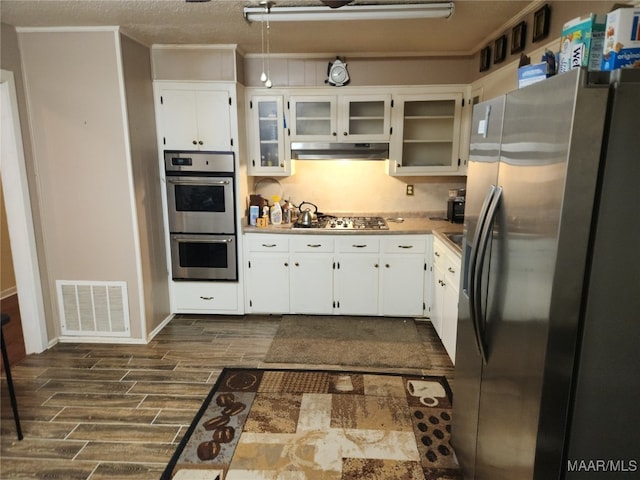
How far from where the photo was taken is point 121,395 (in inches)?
107

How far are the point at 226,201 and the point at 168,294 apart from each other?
1.06m

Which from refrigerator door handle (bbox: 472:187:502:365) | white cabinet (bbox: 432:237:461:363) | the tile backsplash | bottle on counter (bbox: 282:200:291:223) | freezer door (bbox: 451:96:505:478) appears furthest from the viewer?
the tile backsplash

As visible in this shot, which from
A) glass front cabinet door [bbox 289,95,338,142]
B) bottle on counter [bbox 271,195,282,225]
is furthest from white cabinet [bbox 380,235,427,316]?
glass front cabinet door [bbox 289,95,338,142]

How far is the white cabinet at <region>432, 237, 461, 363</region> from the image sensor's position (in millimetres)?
2883

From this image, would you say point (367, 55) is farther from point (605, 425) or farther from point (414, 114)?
point (605, 425)

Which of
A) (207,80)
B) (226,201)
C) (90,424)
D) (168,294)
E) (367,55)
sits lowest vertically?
(90,424)

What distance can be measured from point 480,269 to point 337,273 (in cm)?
233

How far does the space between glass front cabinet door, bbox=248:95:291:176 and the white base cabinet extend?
68cm

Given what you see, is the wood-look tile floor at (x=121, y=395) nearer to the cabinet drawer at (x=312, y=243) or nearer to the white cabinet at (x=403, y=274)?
the white cabinet at (x=403, y=274)

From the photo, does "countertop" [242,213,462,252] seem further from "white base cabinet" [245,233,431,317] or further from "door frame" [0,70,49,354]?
"door frame" [0,70,49,354]

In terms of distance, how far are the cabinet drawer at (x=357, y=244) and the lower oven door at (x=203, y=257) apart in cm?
98

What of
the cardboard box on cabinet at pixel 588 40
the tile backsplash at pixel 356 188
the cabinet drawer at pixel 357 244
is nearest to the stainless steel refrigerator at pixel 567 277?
the cardboard box on cabinet at pixel 588 40

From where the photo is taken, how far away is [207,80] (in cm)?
351

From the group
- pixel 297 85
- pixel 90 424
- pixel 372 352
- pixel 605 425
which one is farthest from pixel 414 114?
pixel 90 424
